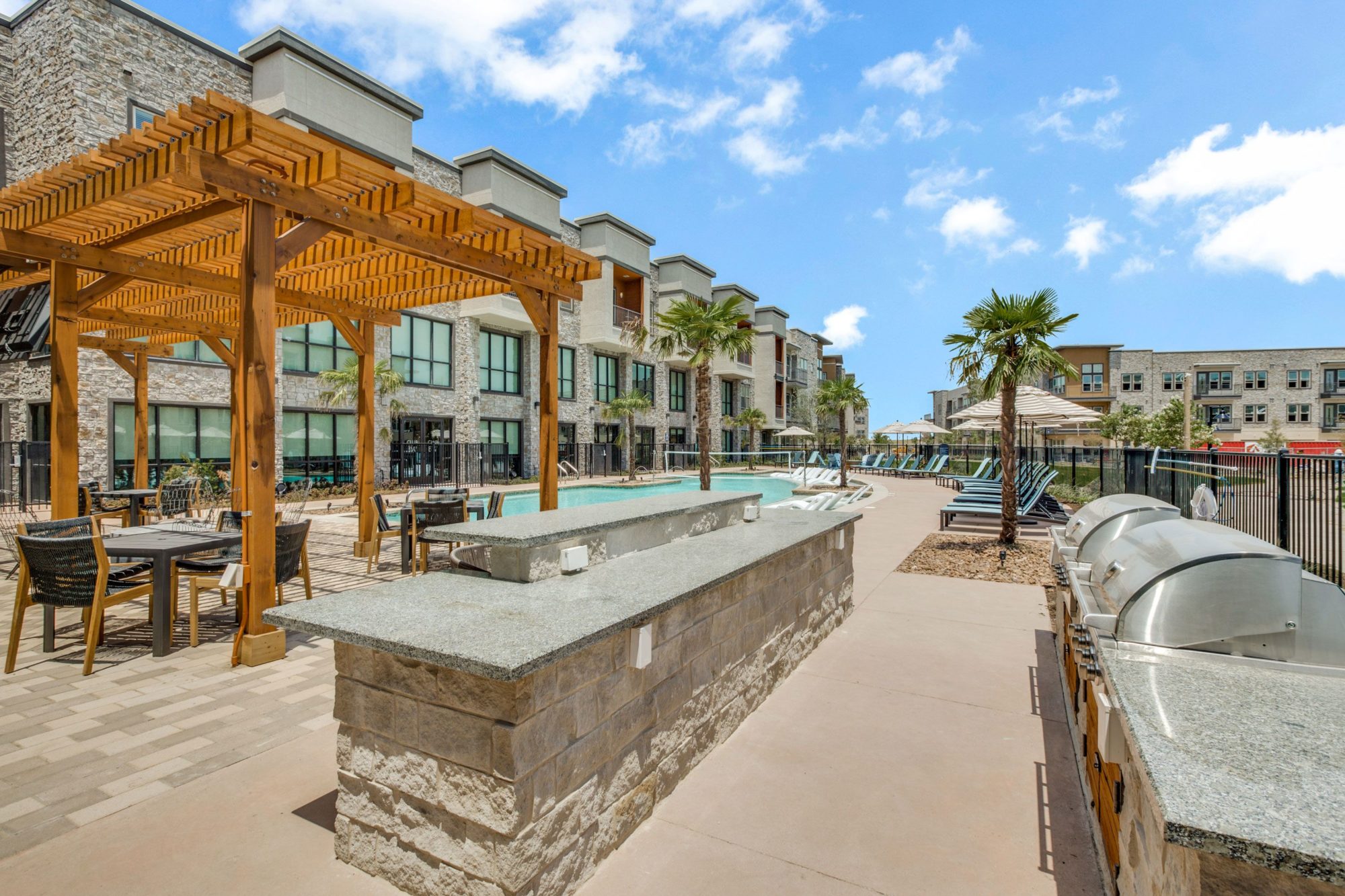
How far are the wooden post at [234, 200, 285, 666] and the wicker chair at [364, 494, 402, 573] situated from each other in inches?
123

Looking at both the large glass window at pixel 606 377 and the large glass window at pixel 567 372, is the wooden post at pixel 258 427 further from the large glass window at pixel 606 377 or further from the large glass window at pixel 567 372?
the large glass window at pixel 606 377

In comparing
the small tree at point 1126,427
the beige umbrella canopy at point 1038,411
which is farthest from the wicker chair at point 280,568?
the small tree at point 1126,427

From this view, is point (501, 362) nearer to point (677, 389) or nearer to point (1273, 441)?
point (677, 389)

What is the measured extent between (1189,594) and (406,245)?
21.4 feet

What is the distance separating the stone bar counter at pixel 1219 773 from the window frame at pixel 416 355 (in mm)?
23269

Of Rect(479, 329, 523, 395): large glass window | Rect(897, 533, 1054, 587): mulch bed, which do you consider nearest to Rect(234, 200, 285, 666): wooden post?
Rect(897, 533, 1054, 587): mulch bed

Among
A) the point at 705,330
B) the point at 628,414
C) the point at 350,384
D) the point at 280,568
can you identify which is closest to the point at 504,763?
the point at 280,568

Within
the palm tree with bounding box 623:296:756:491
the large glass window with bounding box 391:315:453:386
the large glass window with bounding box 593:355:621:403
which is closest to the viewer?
the palm tree with bounding box 623:296:756:491

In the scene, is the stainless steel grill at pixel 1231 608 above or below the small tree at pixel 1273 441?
below

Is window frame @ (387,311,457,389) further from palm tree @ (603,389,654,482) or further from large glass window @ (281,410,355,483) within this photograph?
palm tree @ (603,389,654,482)

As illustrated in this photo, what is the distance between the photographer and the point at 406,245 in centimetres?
632

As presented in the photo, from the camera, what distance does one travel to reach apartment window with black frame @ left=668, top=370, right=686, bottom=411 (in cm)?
3794

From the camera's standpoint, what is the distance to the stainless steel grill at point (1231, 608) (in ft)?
7.44

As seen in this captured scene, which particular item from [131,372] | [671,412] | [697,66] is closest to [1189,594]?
[697,66]
